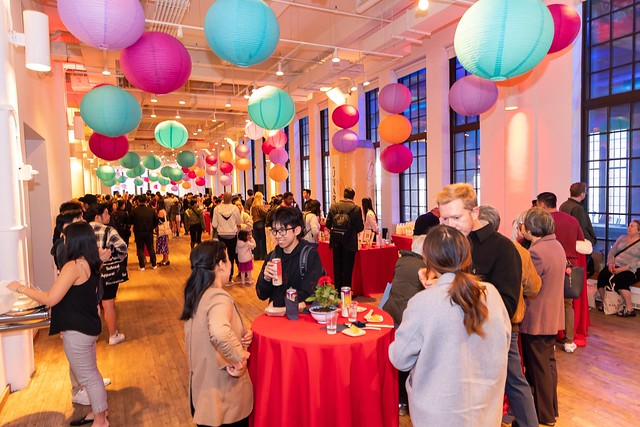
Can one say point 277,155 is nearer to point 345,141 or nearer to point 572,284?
point 345,141

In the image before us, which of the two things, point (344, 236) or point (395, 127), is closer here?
point (344, 236)

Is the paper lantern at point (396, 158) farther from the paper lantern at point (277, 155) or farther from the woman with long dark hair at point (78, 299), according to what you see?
the woman with long dark hair at point (78, 299)

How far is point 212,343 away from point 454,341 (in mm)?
1102

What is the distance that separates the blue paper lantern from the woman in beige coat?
5.86 feet

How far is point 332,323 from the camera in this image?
2.44 meters

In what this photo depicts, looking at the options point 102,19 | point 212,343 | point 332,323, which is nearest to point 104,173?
point 102,19

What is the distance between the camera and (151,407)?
10.8 feet

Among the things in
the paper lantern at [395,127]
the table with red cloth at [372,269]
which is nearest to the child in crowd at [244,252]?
the table with red cloth at [372,269]

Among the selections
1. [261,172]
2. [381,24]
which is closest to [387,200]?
[381,24]

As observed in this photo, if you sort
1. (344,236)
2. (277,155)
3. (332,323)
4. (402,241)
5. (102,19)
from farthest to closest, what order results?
(277,155), (402,241), (344,236), (102,19), (332,323)

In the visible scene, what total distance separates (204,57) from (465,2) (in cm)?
690

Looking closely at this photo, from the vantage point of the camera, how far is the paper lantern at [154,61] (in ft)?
11.3

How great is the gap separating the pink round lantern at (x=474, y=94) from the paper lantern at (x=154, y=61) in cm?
319

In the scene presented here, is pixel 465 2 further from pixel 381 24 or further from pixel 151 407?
pixel 151 407
